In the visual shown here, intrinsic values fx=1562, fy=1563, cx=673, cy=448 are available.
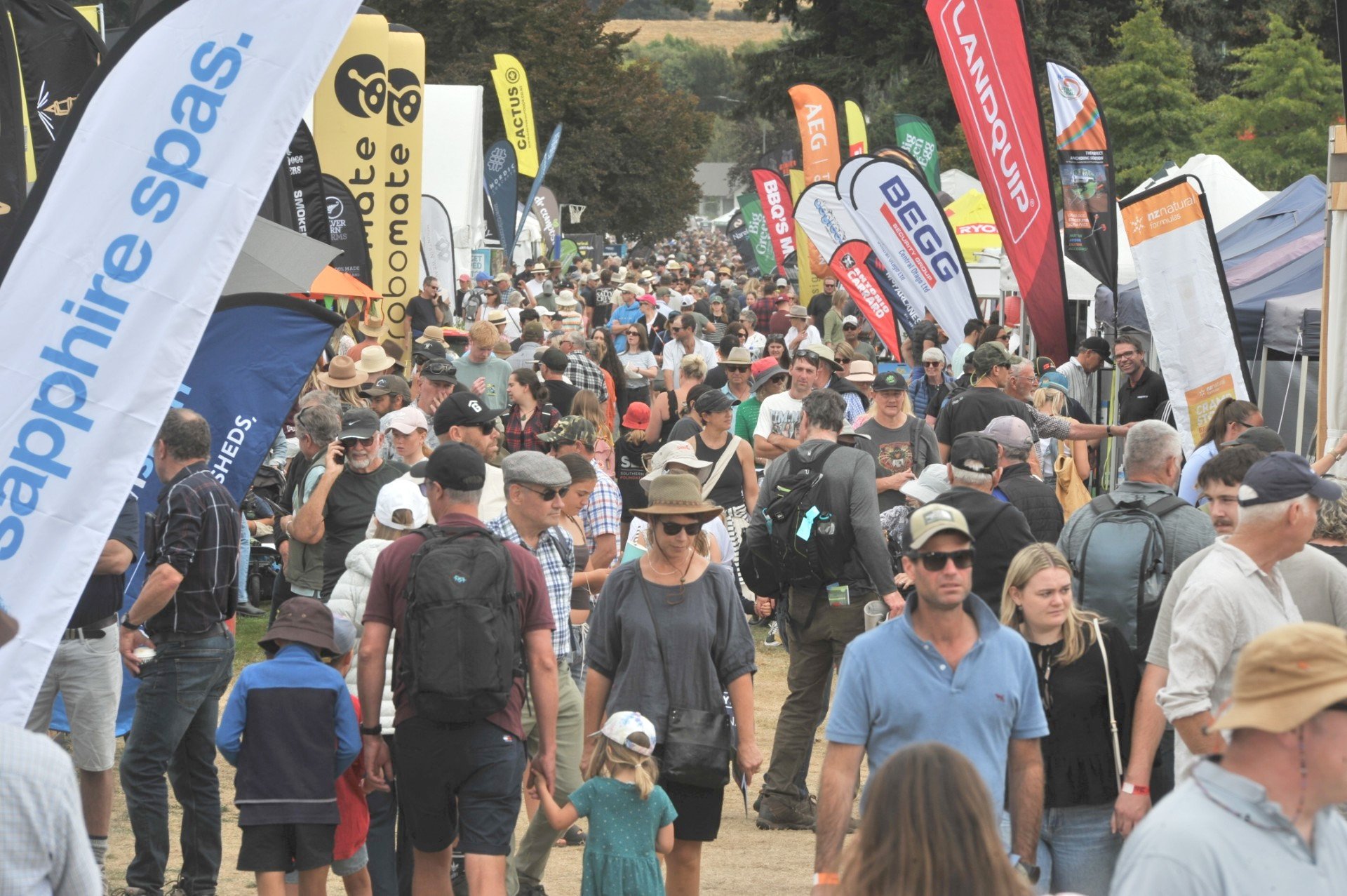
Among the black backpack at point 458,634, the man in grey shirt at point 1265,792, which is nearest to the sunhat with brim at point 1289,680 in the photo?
the man in grey shirt at point 1265,792

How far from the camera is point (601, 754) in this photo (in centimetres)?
546

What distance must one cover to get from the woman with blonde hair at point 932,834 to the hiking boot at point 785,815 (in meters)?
4.83

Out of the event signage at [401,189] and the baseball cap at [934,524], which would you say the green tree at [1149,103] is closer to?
the event signage at [401,189]

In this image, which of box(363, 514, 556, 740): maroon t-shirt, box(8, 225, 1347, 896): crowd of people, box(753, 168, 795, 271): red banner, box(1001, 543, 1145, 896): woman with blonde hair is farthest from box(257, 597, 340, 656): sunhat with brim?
box(753, 168, 795, 271): red banner

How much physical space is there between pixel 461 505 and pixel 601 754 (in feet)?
3.28

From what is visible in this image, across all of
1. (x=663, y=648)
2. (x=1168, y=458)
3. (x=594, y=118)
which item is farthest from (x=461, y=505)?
(x=594, y=118)

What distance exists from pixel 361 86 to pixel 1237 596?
10.5 m

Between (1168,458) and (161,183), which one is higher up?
(161,183)

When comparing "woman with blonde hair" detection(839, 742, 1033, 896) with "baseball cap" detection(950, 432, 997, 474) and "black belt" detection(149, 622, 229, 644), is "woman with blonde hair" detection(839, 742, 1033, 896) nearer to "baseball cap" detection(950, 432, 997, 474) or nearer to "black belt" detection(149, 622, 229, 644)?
"baseball cap" detection(950, 432, 997, 474)

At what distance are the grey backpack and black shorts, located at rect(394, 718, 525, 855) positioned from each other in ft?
6.93

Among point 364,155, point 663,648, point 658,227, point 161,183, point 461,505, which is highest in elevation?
point 658,227

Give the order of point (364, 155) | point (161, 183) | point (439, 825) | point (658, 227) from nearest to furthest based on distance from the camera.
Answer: point (161, 183) < point (439, 825) < point (364, 155) < point (658, 227)

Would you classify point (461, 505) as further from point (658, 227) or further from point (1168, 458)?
point (658, 227)

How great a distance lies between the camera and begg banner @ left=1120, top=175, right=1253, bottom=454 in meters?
9.21
